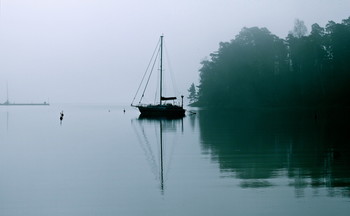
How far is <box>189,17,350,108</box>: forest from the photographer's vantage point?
10256 centimetres

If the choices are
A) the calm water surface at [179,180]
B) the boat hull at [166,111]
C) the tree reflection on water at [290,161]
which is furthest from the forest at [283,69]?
the calm water surface at [179,180]

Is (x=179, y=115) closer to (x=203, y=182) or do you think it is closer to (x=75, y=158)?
(x=75, y=158)

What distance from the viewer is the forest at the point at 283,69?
10256cm

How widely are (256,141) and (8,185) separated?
65.1 ft

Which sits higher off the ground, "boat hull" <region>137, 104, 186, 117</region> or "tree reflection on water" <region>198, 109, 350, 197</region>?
"boat hull" <region>137, 104, 186, 117</region>

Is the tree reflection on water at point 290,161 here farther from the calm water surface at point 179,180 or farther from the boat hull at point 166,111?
the boat hull at point 166,111

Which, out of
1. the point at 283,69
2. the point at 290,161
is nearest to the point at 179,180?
the point at 290,161

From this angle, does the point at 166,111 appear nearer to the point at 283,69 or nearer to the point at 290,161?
the point at 283,69

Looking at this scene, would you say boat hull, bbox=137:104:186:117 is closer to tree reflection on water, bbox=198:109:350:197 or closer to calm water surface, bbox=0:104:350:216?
tree reflection on water, bbox=198:109:350:197

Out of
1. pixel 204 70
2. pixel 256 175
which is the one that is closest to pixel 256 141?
pixel 256 175

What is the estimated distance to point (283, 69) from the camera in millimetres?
111625

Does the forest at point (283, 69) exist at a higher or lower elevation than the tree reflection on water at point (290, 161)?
higher

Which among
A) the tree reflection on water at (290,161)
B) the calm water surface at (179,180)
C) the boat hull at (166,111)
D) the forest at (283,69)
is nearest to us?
the calm water surface at (179,180)

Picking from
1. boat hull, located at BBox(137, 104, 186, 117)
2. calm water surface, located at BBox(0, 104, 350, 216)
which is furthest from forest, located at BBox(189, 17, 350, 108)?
calm water surface, located at BBox(0, 104, 350, 216)
